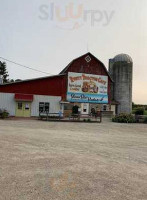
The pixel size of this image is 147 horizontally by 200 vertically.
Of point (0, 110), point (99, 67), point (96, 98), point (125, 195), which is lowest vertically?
point (125, 195)

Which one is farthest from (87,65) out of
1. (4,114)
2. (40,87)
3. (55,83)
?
(4,114)

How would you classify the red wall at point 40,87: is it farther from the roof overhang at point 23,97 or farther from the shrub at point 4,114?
the shrub at point 4,114

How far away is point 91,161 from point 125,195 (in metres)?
2.66

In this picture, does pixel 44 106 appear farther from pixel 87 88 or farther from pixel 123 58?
pixel 123 58

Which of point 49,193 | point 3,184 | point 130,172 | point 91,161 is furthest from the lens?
point 91,161

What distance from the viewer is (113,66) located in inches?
1639

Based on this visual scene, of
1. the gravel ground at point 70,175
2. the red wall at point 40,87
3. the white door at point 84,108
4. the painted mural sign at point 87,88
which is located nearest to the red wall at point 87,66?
the painted mural sign at point 87,88

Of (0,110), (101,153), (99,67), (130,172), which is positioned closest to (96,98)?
(99,67)

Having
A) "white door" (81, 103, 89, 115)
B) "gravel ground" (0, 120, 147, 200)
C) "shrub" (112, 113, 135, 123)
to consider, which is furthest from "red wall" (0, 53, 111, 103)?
"gravel ground" (0, 120, 147, 200)

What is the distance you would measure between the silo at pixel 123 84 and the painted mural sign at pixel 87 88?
19.4 feet

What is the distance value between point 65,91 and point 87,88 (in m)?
3.82

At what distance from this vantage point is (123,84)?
39562 millimetres

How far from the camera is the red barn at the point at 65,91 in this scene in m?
28.5

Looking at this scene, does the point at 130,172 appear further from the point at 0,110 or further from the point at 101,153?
the point at 0,110
